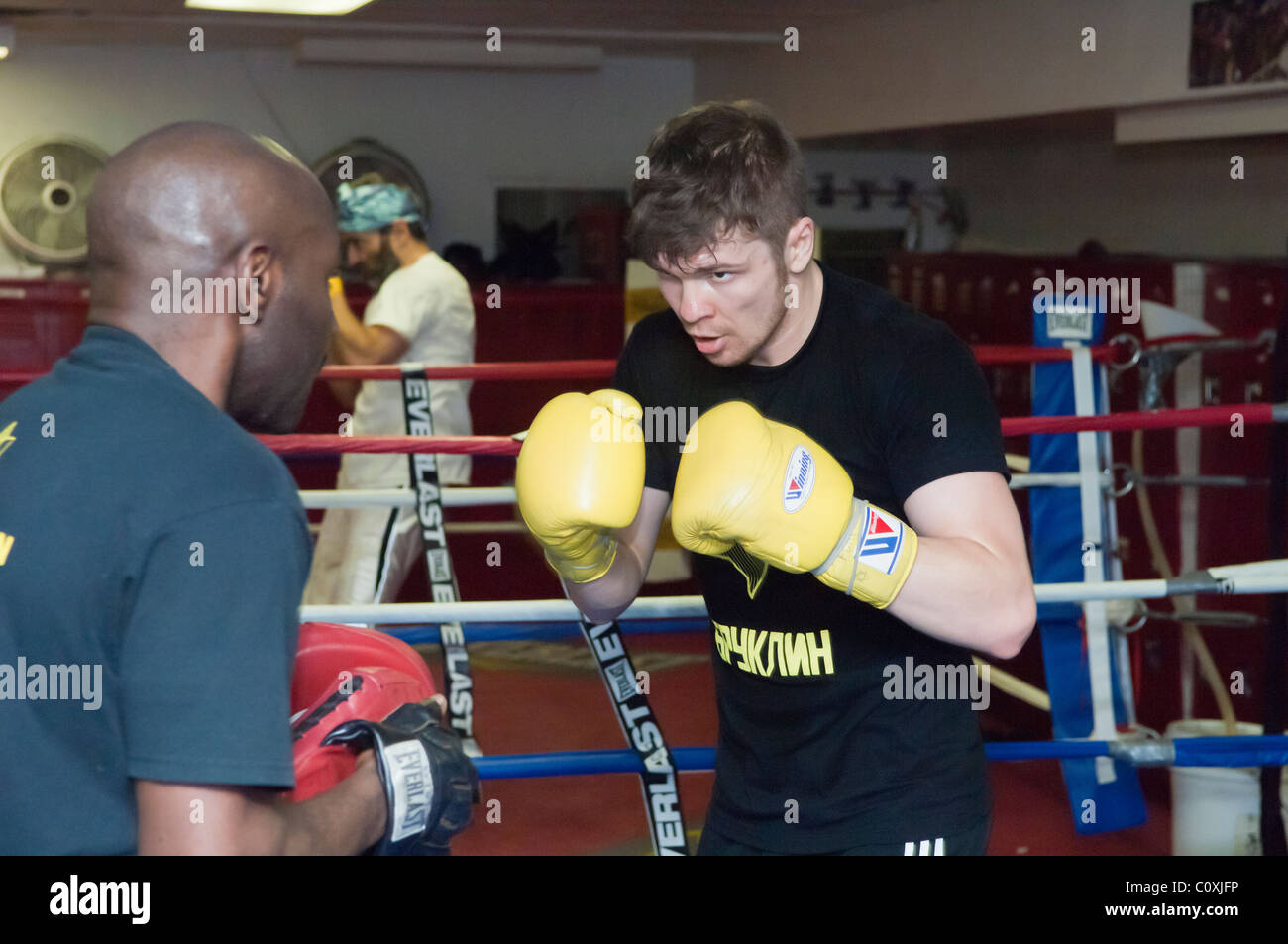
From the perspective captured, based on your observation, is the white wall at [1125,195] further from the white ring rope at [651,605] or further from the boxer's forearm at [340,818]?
the boxer's forearm at [340,818]

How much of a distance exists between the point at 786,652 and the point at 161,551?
2.35 feet

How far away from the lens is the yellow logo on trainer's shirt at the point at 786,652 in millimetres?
1377

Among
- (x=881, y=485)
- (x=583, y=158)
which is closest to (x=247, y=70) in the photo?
(x=583, y=158)

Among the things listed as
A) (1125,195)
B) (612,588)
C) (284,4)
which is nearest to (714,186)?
(612,588)

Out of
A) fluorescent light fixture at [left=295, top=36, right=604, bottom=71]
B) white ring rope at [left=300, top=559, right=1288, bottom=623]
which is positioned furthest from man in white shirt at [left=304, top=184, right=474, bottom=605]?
fluorescent light fixture at [left=295, top=36, right=604, bottom=71]

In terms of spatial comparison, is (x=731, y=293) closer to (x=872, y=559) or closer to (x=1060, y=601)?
(x=872, y=559)

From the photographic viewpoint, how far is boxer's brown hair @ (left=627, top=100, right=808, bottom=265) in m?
1.30

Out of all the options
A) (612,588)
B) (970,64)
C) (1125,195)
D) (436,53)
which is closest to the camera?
(612,588)

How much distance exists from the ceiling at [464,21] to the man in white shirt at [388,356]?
8.88ft

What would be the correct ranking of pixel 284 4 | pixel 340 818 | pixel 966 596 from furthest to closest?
pixel 284 4 → pixel 966 596 → pixel 340 818

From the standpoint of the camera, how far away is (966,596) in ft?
4.03

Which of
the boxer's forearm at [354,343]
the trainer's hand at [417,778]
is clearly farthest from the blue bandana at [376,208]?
the trainer's hand at [417,778]

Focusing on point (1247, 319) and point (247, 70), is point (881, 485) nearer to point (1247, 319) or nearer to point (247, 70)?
point (1247, 319)
